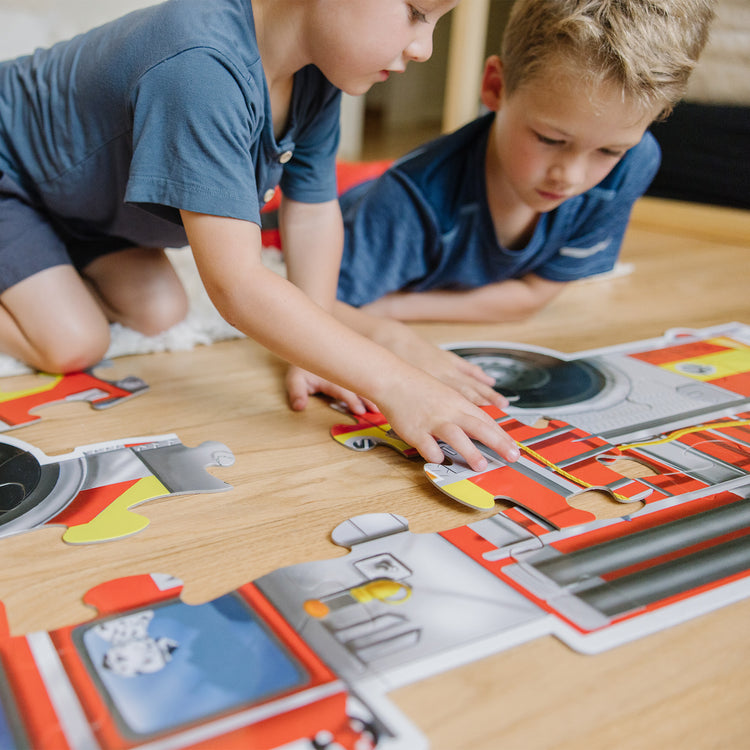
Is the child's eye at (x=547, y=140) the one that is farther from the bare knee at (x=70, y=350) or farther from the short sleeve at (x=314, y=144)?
the bare knee at (x=70, y=350)

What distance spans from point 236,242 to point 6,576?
328mm

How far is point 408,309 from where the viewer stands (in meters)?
1.16

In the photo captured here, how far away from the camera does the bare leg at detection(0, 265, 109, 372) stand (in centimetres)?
90

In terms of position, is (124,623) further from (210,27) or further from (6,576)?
(210,27)

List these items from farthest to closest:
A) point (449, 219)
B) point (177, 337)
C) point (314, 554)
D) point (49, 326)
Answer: point (449, 219)
point (177, 337)
point (49, 326)
point (314, 554)

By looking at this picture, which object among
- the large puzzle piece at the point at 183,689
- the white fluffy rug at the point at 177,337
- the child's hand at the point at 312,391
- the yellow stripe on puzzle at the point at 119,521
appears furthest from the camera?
the white fluffy rug at the point at 177,337

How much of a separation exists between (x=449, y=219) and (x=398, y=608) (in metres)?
0.75

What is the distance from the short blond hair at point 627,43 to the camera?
A: 2.81 feet

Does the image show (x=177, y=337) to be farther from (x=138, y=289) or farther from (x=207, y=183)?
(x=207, y=183)

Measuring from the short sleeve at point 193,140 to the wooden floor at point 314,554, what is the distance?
234 millimetres

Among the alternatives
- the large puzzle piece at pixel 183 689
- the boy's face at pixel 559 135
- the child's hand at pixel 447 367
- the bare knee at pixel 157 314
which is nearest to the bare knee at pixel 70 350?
the bare knee at pixel 157 314

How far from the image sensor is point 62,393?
2.83ft

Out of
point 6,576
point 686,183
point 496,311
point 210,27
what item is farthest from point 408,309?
point 686,183

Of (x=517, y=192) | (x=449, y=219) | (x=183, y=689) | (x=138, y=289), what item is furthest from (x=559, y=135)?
(x=183, y=689)
